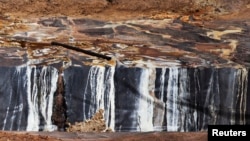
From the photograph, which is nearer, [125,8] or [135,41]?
[135,41]

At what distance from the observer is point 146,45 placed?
1000 cm

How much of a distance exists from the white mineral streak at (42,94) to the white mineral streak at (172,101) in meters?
1.84

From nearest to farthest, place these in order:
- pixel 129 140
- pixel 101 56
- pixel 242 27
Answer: pixel 129 140 → pixel 101 56 → pixel 242 27

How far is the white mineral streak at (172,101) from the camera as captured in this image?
28.6 feet

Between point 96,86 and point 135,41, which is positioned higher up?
point 135,41

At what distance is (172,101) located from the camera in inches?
344

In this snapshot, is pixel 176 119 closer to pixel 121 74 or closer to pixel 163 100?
pixel 163 100

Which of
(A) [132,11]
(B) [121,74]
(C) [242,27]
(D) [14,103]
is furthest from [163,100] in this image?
(A) [132,11]

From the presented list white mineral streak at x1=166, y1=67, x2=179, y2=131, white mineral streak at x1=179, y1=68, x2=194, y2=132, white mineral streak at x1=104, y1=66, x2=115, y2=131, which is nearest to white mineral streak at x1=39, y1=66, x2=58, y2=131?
white mineral streak at x1=104, y1=66, x2=115, y2=131

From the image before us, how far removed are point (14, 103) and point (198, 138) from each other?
2954 mm

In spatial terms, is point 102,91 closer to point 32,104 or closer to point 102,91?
point 102,91

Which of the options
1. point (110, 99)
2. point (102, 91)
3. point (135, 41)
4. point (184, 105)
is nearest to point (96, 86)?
point (102, 91)

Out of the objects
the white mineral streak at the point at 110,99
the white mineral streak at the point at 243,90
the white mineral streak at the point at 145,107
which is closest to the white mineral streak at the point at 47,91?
the white mineral streak at the point at 110,99

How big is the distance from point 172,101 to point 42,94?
2101 mm
